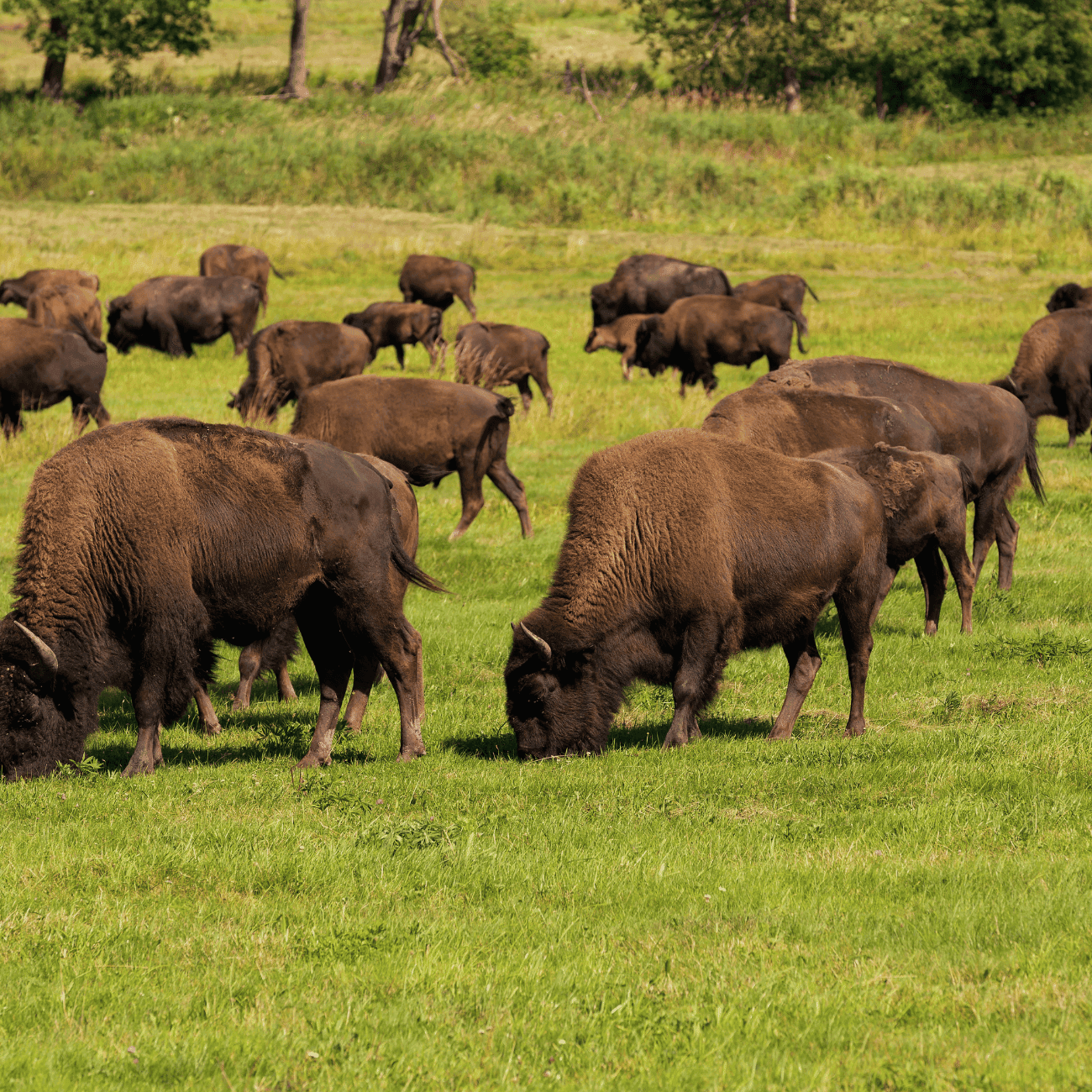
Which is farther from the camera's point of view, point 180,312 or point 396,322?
point 180,312

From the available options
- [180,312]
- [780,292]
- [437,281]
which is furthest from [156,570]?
[437,281]

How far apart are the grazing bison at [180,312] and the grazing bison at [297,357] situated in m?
7.37

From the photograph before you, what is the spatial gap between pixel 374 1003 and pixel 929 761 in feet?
13.3

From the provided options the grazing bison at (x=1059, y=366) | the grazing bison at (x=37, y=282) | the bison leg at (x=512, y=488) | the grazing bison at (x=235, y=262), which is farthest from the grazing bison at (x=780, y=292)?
the bison leg at (x=512, y=488)

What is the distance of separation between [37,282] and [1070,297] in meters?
19.7

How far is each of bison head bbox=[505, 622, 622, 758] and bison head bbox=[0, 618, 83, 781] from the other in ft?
8.68

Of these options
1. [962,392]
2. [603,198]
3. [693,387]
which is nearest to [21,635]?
[962,392]

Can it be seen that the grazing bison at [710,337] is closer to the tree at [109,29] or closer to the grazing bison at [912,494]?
the grazing bison at [912,494]

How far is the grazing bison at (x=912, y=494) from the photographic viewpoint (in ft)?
32.9

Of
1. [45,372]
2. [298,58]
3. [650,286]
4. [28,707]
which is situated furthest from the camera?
[298,58]

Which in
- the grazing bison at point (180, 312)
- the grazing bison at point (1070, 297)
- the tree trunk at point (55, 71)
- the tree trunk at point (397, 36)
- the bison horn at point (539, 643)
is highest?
the tree trunk at point (397, 36)

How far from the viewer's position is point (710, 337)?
977 inches

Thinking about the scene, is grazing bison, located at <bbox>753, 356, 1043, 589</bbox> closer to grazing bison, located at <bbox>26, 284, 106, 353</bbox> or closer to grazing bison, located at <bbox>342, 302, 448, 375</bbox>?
grazing bison, located at <bbox>342, 302, 448, 375</bbox>

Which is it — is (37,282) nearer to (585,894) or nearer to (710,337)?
(710,337)
